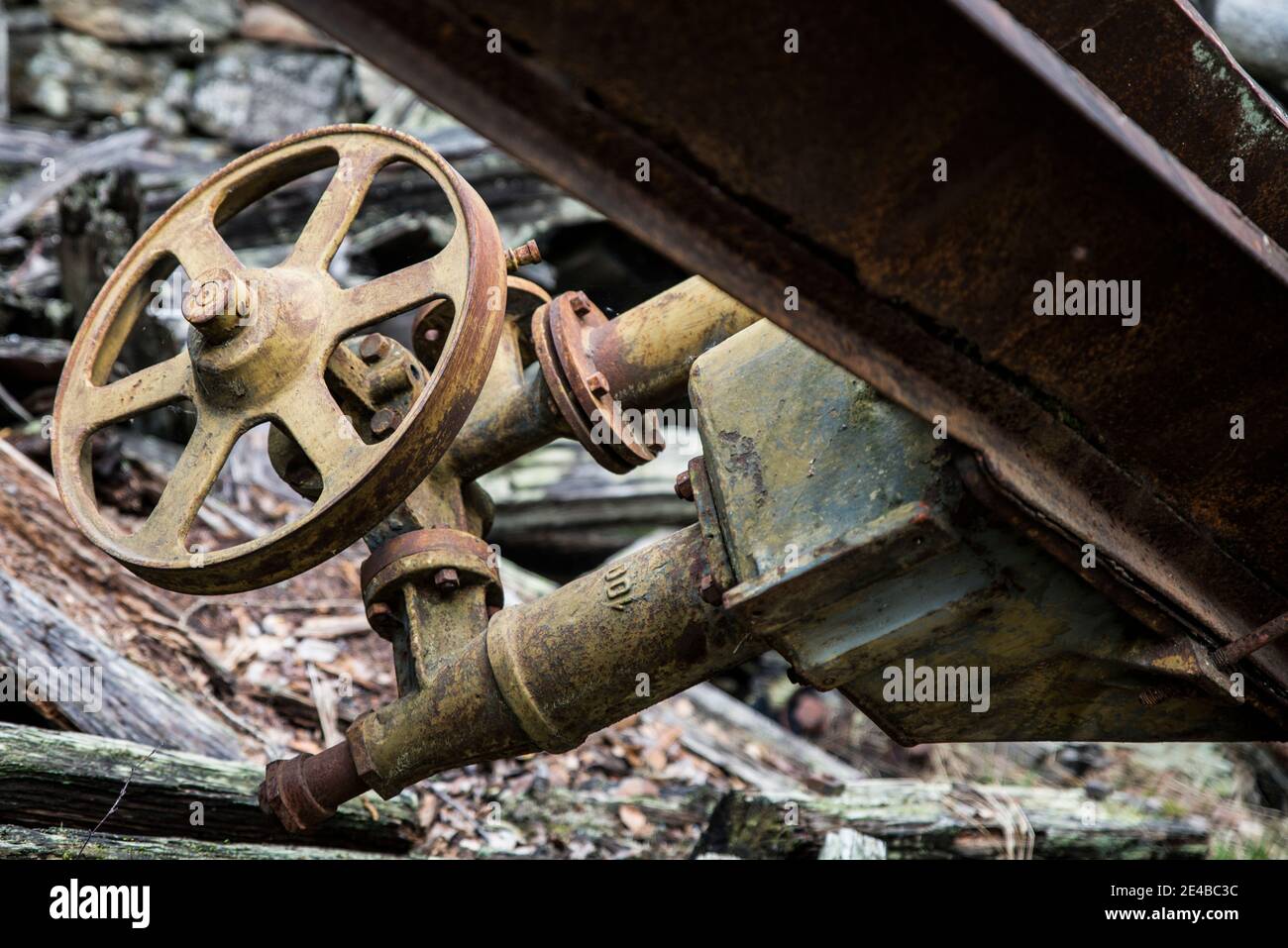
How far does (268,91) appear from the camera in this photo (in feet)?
23.8

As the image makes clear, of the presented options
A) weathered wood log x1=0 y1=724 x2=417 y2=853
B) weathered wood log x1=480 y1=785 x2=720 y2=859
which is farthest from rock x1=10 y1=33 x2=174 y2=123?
weathered wood log x1=0 y1=724 x2=417 y2=853

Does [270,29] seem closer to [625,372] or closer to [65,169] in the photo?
[65,169]

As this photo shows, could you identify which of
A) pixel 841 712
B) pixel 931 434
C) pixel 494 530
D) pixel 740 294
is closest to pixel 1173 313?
pixel 931 434

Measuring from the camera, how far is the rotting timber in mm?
1583

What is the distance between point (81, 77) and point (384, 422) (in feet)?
19.4

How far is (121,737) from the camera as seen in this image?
2881 mm

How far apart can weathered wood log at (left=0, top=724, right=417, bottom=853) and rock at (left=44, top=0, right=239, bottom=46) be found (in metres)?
5.75

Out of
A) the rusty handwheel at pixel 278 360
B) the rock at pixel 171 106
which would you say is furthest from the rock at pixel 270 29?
the rusty handwheel at pixel 278 360

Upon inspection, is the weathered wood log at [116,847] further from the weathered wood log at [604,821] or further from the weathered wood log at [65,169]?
the weathered wood log at [65,169]

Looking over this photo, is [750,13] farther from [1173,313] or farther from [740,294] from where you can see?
[1173,313]

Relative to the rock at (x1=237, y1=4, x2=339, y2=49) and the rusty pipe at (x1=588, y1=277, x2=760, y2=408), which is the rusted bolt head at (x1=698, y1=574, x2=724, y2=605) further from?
the rock at (x1=237, y1=4, x2=339, y2=49)

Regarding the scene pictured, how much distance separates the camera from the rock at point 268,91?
283 inches

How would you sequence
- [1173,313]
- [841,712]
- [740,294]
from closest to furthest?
[740,294]
[1173,313]
[841,712]
